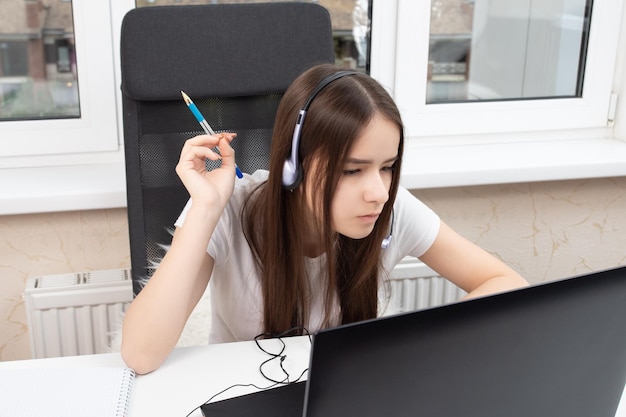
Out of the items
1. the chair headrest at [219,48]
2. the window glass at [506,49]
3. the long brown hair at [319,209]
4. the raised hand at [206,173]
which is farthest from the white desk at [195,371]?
the window glass at [506,49]

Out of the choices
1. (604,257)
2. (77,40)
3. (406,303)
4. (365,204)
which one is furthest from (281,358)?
(604,257)

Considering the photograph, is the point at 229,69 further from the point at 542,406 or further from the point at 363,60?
the point at 542,406

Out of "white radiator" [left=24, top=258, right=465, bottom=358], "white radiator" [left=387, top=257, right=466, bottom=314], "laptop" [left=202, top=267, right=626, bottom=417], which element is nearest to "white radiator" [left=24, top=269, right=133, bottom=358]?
"white radiator" [left=24, top=258, right=465, bottom=358]

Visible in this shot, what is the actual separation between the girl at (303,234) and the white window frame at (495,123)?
1.72ft

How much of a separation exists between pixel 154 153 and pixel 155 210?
10 cm

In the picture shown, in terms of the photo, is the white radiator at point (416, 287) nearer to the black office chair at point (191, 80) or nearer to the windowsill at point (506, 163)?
the windowsill at point (506, 163)

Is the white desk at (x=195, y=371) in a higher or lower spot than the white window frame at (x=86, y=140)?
lower

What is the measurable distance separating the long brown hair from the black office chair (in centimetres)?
22

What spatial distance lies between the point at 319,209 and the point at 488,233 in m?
0.96

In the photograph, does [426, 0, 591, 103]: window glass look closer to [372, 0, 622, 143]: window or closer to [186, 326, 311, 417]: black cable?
[372, 0, 622, 143]: window

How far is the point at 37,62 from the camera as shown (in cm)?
174

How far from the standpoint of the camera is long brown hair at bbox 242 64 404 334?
104 cm

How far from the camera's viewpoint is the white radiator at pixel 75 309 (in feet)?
5.42

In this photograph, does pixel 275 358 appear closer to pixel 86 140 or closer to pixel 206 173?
pixel 206 173
